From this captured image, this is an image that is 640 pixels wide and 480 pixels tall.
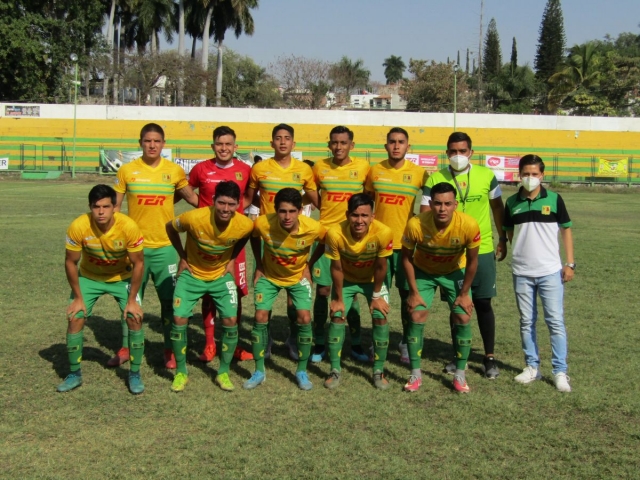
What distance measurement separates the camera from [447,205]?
18.5 ft

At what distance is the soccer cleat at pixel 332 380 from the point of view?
235 inches

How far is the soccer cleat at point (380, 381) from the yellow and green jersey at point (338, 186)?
1.53 metres

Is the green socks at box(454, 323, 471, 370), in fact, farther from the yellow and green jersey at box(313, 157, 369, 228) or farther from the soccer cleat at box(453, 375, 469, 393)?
the yellow and green jersey at box(313, 157, 369, 228)

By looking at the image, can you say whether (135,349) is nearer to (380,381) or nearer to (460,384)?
(380,381)

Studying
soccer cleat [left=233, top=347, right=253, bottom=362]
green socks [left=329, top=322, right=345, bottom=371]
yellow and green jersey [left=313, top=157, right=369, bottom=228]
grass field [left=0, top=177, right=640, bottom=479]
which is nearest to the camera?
grass field [left=0, top=177, right=640, bottom=479]

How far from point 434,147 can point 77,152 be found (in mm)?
22364

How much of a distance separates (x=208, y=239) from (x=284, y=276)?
0.76 meters

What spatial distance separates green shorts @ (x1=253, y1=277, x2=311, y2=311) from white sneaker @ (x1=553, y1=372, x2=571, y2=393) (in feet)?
7.25

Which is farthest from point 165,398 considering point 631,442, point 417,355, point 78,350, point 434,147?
point 434,147

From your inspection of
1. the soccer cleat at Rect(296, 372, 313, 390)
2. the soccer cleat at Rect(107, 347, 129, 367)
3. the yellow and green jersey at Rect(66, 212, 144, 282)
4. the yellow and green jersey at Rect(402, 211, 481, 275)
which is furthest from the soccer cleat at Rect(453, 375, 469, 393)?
the soccer cleat at Rect(107, 347, 129, 367)

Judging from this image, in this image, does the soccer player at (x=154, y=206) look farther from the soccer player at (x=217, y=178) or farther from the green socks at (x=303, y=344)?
the green socks at (x=303, y=344)

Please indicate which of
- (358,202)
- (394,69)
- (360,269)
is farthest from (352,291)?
(394,69)

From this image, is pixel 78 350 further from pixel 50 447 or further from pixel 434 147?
pixel 434 147

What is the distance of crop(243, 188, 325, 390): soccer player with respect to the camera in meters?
6.04
